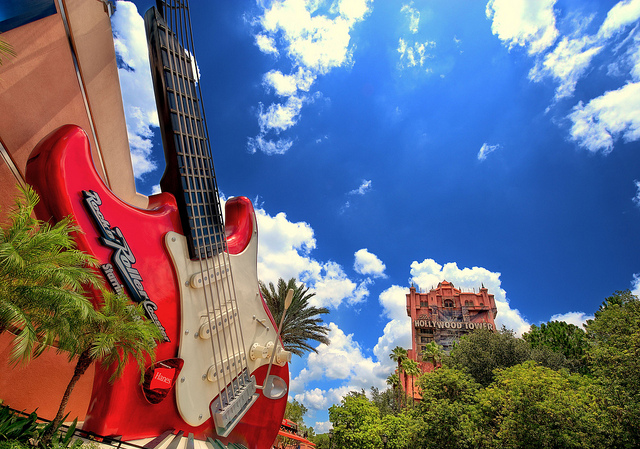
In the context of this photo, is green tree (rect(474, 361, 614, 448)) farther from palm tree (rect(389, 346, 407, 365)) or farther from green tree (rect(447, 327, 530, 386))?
palm tree (rect(389, 346, 407, 365))

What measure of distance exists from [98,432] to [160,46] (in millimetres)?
9951

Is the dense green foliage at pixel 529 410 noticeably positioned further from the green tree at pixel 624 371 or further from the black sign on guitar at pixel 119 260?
the black sign on guitar at pixel 119 260

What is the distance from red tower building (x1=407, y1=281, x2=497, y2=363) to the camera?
64.7 m

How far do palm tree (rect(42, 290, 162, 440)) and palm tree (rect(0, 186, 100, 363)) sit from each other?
0.36 m

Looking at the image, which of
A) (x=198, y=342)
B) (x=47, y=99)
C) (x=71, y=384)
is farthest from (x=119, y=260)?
(x=47, y=99)

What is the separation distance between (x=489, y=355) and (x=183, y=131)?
33821 mm

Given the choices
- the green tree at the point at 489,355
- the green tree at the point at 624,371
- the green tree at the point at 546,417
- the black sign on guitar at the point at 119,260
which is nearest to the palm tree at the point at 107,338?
the black sign on guitar at the point at 119,260

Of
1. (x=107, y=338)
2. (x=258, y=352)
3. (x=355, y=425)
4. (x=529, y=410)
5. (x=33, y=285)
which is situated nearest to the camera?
(x=33, y=285)

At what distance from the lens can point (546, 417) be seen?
1329cm

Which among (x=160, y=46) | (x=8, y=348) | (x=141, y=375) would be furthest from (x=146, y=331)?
(x=160, y=46)

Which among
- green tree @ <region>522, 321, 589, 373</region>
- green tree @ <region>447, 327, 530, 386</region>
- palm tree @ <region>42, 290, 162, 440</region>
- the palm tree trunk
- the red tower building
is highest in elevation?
the red tower building

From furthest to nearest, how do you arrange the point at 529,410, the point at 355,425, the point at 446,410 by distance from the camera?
the point at 355,425, the point at 446,410, the point at 529,410

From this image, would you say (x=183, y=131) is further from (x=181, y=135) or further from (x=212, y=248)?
(x=212, y=248)

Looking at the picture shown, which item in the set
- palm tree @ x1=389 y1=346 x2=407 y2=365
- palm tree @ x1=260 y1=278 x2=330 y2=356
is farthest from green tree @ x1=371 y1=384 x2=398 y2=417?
palm tree @ x1=260 y1=278 x2=330 y2=356
